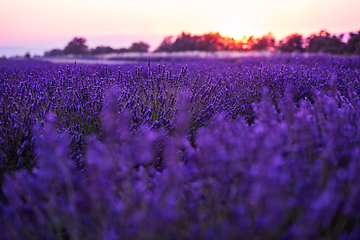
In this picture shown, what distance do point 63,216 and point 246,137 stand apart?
0.86 metres

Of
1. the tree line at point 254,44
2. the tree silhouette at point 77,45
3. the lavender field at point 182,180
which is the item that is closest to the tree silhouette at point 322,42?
the tree line at point 254,44

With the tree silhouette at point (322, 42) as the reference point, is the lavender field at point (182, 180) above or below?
below

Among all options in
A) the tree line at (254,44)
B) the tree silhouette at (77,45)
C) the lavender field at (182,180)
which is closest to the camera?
the lavender field at (182,180)

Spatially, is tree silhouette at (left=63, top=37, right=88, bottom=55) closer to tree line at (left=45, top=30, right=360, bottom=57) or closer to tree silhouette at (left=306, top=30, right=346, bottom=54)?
tree line at (left=45, top=30, right=360, bottom=57)

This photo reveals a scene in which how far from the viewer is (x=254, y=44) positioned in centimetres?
2934

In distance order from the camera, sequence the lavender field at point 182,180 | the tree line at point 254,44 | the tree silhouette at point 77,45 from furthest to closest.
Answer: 1. the tree silhouette at point 77,45
2. the tree line at point 254,44
3. the lavender field at point 182,180

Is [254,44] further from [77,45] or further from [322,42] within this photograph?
[77,45]

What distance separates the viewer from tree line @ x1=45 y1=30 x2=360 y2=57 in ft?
48.6

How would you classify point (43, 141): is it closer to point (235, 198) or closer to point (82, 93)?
point (82, 93)

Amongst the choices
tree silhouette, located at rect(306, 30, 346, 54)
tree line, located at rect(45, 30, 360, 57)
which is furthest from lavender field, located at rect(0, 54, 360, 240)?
tree silhouette, located at rect(306, 30, 346, 54)

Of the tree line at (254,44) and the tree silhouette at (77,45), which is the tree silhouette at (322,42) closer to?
the tree line at (254,44)

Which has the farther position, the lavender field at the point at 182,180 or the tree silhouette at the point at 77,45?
the tree silhouette at the point at 77,45

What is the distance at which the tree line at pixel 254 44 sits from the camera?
14809 mm

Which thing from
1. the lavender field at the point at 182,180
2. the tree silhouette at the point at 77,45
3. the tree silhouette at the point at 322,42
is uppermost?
the tree silhouette at the point at 77,45
